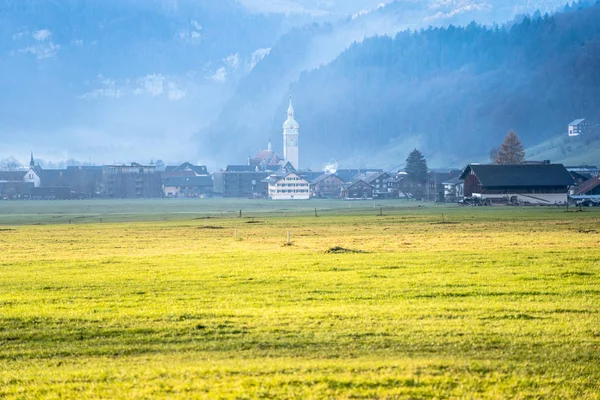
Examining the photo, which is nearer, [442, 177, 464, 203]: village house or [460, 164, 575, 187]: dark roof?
[460, 164, 575, 187]: dark roof

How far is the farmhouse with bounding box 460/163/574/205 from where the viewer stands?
118562 mm

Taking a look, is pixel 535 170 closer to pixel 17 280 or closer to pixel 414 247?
pixel 414 247

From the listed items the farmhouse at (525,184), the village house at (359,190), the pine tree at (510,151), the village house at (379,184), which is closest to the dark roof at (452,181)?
the pine tree at (510,151)

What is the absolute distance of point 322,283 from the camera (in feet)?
90.8

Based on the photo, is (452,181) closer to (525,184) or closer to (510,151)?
(510,151)

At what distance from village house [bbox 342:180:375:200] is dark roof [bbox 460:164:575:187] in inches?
2786

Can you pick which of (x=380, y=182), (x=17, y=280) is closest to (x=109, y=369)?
(x=17, y=280)

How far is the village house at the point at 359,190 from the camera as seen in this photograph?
193 m

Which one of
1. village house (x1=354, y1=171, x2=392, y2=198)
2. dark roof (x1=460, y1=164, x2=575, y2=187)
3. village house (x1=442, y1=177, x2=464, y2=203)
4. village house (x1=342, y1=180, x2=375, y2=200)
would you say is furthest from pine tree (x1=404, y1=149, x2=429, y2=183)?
dark roof (x1=460, y1=164, x2=575, y2=187)

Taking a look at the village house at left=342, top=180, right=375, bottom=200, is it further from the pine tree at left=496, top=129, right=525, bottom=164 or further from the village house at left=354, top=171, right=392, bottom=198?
the pine tree at left=496, top=129, right=525, bottom=164

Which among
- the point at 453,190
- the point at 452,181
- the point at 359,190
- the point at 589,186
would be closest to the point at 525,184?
the point at 589,186

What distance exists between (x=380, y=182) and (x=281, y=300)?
17419 centimetres

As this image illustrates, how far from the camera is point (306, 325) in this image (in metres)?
19.8

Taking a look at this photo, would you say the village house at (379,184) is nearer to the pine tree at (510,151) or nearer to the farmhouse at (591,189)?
the pine tree at (510,151)
